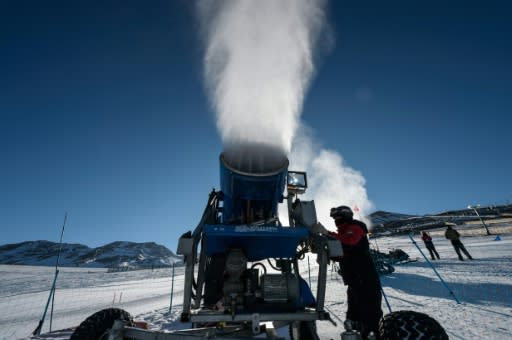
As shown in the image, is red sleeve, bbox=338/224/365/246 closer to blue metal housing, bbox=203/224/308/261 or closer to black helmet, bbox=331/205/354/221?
black helmet, bbox=331/205/354/221

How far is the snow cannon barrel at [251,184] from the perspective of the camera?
3414 millimetres

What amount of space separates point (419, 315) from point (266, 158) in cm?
220

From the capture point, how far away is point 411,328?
7.36 feet

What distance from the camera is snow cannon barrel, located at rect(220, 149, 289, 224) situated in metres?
3.41

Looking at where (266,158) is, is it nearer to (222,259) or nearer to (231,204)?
(231,204)

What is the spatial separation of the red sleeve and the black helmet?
185 mm

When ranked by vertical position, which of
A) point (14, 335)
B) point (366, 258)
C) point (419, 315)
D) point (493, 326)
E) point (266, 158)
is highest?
point (266, 158)

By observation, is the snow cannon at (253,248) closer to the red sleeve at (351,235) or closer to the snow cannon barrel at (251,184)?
the snow cannon barrel at (251,184)

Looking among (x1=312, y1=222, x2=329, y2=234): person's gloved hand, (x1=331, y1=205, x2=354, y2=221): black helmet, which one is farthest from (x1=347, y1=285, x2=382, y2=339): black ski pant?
(x1=312, y1=222, x2=329, y2=234): person's gloved hand

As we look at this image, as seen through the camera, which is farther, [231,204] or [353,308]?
[231,204]

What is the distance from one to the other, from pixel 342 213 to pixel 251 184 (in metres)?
1.42

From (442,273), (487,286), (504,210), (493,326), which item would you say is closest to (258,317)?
(493,326)

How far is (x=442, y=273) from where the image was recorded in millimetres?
9781

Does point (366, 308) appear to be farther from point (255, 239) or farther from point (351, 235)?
point (255, 239)
